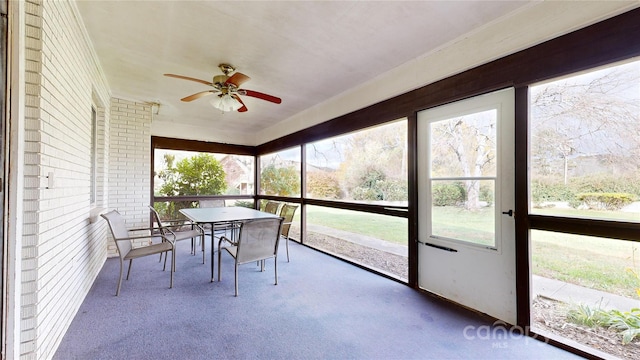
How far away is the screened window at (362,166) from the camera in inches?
139

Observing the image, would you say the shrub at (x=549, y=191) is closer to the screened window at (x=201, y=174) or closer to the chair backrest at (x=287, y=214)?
the chair backrest at (x=287, y=214)

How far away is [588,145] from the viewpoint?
182 centimetres

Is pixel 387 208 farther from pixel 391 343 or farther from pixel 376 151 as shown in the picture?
pixel 391 343

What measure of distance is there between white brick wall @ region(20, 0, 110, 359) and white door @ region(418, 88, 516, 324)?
308 centimetres

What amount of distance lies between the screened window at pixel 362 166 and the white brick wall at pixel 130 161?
2.81 metres

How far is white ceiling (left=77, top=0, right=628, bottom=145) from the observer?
1987 millimetres

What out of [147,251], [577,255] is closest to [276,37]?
[147,251]

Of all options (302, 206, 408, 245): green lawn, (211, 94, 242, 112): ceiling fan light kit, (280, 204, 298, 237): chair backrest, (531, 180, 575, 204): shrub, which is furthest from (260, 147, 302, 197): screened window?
(531, 180, 575, 204): shrub

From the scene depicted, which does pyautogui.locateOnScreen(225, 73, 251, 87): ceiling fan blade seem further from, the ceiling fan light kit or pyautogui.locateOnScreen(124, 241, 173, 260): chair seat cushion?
pyautogui.locateOnScreen(124, 241, 173, 260): chair seat cushion

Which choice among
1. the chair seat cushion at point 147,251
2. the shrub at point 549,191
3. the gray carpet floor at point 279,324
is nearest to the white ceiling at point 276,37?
the shrub at point 549,191

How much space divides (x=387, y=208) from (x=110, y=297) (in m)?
3.22

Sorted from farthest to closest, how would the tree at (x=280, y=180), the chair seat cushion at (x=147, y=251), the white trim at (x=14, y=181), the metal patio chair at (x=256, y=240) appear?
the tree at (x=280, y=180) → the chair seat cushion at (x=147, y=251) → the metal patio chair at (x=256, y=240) → the white trim at (x=14, y=181)

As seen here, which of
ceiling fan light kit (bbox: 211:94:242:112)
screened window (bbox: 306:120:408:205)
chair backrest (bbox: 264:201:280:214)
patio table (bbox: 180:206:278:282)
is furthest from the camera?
chair backrest (bbox: 264:201:280:214)

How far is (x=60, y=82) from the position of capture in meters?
1.81
